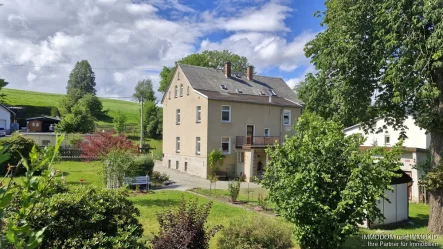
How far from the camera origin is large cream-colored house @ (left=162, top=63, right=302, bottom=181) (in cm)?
2930

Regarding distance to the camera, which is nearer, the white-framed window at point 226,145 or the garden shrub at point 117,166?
the garden shrub at point 117,166

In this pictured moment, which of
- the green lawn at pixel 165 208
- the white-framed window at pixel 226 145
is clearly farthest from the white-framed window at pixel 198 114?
the green lawn at pixel 165 208

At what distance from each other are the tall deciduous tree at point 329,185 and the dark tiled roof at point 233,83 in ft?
71.7

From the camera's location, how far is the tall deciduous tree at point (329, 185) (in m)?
7.62

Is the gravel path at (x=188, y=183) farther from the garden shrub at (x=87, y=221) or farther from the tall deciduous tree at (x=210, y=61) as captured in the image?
the tall deciduous tree at (x=210, y=61)

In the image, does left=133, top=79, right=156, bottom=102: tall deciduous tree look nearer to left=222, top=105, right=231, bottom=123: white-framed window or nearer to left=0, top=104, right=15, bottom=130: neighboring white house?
left=0, top=104, right=15, bottom=130: neighboring white house

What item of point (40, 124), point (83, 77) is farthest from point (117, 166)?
point (83, 77)

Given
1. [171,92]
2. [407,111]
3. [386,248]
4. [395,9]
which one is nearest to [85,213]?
[386,248]

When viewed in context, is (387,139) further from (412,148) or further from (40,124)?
(40,124)

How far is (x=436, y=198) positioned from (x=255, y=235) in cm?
854

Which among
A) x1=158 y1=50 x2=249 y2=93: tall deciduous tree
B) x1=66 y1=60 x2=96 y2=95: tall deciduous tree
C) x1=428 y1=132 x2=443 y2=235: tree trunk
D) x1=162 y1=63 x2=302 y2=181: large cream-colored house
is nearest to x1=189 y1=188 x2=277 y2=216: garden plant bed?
x1=428 y1=132 x2=443 y2=235: tree trunk

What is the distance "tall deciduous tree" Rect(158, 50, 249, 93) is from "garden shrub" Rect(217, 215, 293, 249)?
4639 cm

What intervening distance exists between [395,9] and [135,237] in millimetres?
10941

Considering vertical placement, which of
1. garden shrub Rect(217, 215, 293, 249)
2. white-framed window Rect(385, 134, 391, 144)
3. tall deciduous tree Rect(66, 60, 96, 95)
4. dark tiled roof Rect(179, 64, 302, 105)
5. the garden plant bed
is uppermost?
tall deciduous tree Rect(66, 60, 96, 95)
